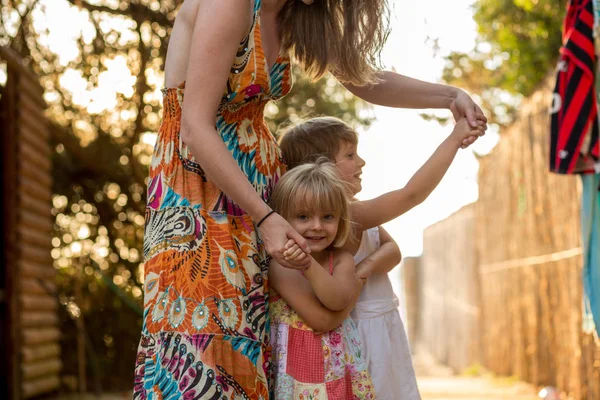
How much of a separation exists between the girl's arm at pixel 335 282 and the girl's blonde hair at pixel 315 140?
0.35 m

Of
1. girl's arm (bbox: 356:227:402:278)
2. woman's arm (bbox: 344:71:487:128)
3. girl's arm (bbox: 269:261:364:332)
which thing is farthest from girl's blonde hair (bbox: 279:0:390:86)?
girl's arm (bbox: 269:261:364:332)

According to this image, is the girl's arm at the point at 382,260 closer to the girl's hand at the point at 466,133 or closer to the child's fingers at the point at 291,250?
the girl's hand at the point at 466,133

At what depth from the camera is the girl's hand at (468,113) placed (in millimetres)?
2480

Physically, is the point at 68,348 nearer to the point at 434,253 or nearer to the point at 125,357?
the point at 125,357

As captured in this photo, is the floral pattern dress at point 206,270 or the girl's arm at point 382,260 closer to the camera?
the floral pattern dress at point 206,270

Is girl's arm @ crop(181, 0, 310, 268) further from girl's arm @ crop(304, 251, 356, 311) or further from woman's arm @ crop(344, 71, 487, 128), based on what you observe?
woman's arm @ crop(344, 71, 487, 128)

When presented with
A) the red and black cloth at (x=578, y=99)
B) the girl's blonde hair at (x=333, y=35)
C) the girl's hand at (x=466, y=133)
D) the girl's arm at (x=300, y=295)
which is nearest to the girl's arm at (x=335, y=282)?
the girl's arm at (x=300, y=295)

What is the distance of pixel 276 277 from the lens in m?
2.36

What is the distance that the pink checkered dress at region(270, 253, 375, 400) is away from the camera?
2354mm

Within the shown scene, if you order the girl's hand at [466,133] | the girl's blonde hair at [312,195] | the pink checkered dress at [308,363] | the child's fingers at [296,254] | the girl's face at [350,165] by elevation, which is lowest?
the pink checkered dress at [308,363]

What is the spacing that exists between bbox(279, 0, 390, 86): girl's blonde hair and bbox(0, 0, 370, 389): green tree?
494 centimetres

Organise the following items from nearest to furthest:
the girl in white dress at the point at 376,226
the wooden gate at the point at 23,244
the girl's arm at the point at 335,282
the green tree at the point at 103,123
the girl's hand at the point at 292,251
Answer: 1. the girl's hand at the point at 292,251
2. the girl's arm at the point at 335,282
3. the girl in white dress at the point at 376,226
4. the wooden gate at the point at 23,244
5. the green tree at the point at 103,123

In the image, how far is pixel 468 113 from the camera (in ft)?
8.20

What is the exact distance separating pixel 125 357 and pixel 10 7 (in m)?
4.14
